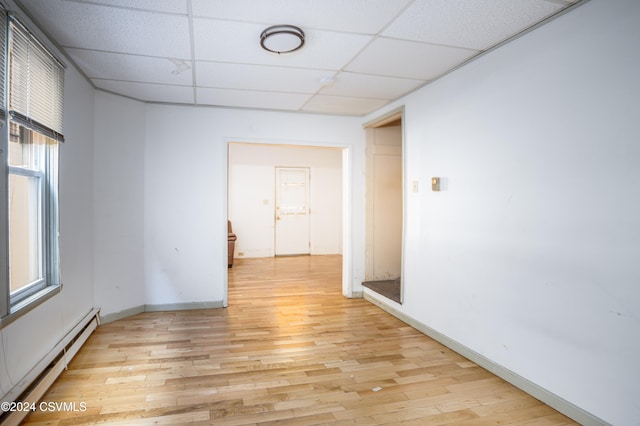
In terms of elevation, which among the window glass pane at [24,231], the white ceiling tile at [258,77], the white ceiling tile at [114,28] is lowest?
the window glass pane at [24,231]

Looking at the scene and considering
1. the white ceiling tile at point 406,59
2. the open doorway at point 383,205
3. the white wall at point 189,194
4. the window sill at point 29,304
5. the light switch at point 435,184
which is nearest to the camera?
the window sill at point 29,304

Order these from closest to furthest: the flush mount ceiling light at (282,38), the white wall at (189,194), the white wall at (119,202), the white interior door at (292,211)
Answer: the flush mount ceiling light at (282,38) < the white wall at (119,202) < the white wall at (189,194) < the white interior door at (292,211)

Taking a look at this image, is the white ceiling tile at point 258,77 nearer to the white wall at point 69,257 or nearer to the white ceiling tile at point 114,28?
the white ceiling tile at point 114,28

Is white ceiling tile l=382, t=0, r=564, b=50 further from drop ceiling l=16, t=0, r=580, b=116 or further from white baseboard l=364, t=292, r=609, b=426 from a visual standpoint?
white baseboard l=364, t=292, r=609, b=426

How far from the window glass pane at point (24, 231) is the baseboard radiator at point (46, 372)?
55cm

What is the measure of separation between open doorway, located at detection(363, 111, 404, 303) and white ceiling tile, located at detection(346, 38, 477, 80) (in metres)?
1.69

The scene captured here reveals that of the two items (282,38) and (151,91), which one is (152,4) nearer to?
(282,38)

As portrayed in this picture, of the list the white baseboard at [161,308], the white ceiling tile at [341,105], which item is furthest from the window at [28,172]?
the white ceiling tile at [341,105]

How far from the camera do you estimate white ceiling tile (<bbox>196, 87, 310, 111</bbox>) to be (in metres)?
3.90

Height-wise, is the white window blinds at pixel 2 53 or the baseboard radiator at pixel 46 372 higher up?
the white window blinds at pixel 2 53

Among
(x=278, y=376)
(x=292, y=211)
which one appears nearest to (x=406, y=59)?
(x=278, y=376)

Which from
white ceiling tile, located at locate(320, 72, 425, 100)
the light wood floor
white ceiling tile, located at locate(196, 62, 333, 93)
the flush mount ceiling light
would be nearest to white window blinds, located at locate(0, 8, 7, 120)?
white ceiling tile, located at locate(196, 62, 333, 93)

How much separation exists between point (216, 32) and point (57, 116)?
139cm

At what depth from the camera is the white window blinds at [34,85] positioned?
2113 millimetres
